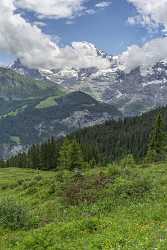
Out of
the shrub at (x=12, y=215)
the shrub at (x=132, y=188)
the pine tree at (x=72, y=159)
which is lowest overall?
the shrub at (x=12, y=215)

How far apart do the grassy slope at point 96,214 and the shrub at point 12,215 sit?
2.08ft

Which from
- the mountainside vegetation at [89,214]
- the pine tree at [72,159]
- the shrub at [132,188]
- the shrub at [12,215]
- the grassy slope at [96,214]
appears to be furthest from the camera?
the pine tree at [72,159]

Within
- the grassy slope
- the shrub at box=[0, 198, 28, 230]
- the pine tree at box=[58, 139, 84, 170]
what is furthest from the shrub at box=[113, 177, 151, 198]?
the pine tree at box=[58, 139, 84, 170]

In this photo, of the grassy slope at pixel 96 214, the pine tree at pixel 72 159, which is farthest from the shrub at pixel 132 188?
the pine tree at pixel 72 159

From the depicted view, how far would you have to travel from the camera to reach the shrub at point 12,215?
27.5 meters

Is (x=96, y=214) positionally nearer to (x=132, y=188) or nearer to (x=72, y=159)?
(x=132, y=188)

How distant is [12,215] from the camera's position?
28266 millimetres

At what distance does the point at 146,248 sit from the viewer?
1694 centimetres

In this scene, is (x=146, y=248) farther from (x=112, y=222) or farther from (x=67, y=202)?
(x=67, y=202)

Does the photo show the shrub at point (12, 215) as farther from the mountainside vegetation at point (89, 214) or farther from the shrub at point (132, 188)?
the shrub at point (132, 188)

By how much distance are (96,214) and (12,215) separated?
549 cm

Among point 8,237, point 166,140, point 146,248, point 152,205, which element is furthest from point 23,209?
point 166,140

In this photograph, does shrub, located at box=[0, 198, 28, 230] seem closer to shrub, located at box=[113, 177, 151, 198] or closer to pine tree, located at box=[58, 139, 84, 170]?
shrub, located at box=[113, 177, 151, 198]

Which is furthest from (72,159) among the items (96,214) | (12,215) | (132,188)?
(96,214)
